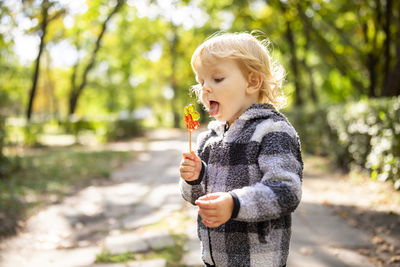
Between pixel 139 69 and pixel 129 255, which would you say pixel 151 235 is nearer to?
pixel 129 255

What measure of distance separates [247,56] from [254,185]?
55cm

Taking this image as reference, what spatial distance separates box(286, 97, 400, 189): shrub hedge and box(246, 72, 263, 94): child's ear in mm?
3940

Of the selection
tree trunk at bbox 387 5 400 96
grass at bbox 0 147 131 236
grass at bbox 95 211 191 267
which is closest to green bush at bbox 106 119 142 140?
grass at bbox 0 147 131 236

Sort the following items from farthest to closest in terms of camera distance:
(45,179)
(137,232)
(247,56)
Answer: (45,179) < (137,232) < (247,56)

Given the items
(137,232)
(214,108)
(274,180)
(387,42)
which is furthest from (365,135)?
(274,180)

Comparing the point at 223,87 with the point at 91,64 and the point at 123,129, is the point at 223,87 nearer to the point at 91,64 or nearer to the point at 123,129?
the point at 91,64

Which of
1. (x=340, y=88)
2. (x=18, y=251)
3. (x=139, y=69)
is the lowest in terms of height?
(x=18, y=251)

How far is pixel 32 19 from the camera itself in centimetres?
912

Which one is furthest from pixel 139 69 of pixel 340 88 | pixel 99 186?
pixel 99 186

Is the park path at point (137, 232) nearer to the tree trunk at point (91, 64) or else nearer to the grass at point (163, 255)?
the grass at point (163, 255)

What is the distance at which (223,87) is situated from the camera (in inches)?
58.9

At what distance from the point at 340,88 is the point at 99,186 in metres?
17.6

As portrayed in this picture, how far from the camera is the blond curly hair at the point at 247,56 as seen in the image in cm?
150

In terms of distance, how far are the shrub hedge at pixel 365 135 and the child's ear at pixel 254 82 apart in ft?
12.9
